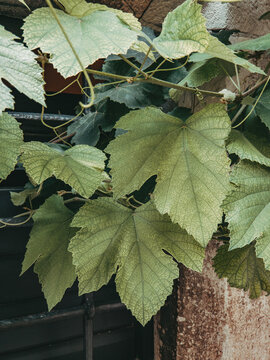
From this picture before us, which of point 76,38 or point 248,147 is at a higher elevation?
point 76,38

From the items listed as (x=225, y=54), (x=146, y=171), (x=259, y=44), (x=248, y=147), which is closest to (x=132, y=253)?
(x=146, y=171)

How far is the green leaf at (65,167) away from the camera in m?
0.71

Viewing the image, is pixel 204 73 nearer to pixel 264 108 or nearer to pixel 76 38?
pixel 264 108

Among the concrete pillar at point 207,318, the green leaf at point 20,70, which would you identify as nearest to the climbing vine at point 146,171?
the green leaf at point 20,70

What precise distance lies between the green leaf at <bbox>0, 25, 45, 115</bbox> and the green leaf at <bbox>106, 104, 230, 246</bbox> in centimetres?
22

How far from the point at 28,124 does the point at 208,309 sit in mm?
818

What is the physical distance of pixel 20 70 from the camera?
21.8 inches

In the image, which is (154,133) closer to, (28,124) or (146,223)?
(146,223)

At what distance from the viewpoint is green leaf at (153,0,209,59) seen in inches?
23.3

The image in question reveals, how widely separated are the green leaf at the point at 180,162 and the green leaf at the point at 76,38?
0.22 m

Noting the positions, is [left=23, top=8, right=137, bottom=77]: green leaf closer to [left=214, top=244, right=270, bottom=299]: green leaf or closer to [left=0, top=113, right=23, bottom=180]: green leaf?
[left=0, top=113, right=23, bottom=180]: green leaf

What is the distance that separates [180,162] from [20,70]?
345 mm

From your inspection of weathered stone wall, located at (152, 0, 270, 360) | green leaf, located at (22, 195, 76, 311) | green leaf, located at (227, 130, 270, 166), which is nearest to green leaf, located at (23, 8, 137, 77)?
green leaf, located at (227, 130, 270, 166)

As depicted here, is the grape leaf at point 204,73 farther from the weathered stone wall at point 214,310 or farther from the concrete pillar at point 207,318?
the concrete pillar at point 207,318
